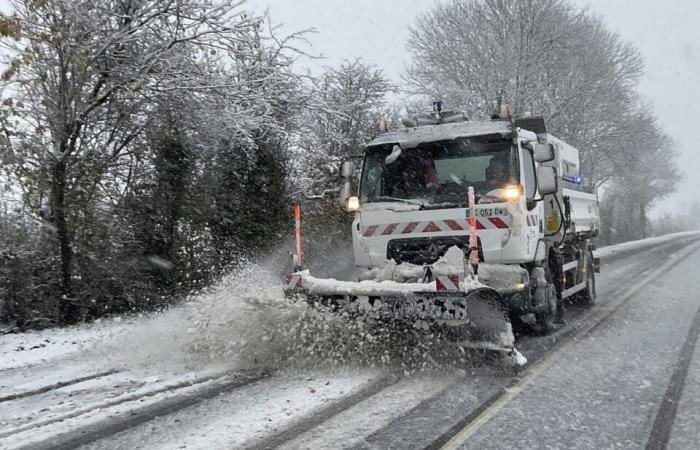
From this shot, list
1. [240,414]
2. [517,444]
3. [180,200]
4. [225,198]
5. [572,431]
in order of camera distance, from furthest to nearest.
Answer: [225,198] → [180,200] → [240,414] → [572,431] → [517,444]

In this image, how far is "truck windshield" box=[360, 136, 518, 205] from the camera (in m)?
6.49

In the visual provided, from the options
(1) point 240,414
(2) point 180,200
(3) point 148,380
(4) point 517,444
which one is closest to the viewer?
(4) point 517,444

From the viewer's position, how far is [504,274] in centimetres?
617

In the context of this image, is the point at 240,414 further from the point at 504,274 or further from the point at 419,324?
the point at 504,274

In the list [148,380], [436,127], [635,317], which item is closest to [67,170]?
[148,380]

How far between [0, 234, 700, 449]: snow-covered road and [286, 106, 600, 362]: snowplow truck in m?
0.35

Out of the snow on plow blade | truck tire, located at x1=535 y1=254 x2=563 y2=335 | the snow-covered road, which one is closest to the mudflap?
the snow on plow blade

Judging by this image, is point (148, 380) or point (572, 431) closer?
point (572, 431)

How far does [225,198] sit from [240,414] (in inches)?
276

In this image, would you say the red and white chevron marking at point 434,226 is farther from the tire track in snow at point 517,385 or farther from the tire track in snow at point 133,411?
the tire track in snow at point 133,411

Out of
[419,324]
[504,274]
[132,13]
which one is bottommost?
[419,324]

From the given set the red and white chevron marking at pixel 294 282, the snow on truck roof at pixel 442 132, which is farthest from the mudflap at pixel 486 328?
the snow on truck roof at pixel 442 132

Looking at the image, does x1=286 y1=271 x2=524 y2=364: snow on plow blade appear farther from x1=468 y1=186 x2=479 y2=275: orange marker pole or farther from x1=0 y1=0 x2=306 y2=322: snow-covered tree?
x1=0 y1=0 x2=306 y2=322: snow-covered tree

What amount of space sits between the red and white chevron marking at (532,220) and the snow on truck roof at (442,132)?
0.98 m
